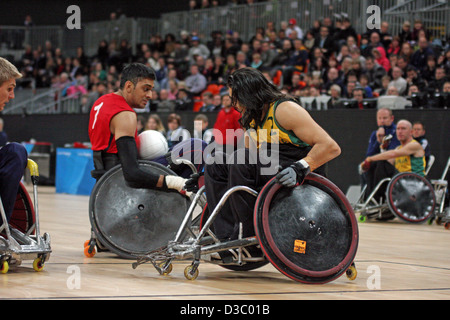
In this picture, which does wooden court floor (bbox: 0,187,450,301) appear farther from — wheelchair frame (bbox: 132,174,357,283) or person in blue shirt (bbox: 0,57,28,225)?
person in blue shirt (bbox: 0,57,28,225)

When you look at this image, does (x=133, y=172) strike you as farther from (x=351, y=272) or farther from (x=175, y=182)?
(x=351, y=272)

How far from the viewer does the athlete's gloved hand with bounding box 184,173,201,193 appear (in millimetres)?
4598

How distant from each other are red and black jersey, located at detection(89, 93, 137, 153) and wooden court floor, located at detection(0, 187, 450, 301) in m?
0.86

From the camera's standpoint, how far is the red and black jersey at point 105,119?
5.33 m

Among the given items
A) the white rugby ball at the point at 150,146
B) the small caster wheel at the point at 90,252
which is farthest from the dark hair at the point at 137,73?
the small caster wheel at the point at 90,252

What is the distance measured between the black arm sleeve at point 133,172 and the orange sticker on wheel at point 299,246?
1.19 metres

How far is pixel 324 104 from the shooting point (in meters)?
12.8

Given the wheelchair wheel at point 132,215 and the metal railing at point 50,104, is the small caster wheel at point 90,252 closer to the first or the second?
the wheelchair wheel at point 132,215

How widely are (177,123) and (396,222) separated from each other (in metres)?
3.95

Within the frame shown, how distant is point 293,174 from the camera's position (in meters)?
4.05

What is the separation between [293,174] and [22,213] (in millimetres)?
2021

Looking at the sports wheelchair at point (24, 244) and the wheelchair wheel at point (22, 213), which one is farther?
the wheelchair wheel at point (22, 213)

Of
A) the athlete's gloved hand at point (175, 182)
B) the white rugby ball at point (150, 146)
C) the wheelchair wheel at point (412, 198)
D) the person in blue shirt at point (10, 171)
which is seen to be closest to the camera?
the person in blue shirt at point (10, 171)
